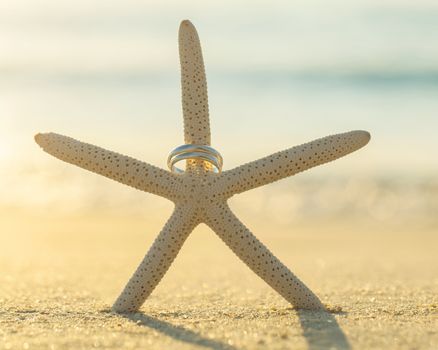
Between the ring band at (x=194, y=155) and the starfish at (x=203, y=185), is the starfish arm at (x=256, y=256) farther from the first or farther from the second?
the ring band at (x=194, y=155)

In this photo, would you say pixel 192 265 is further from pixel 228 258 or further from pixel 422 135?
pixel 422 135

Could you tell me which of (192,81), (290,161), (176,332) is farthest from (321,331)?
(192,81)

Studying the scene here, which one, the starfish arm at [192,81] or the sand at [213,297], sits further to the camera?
the starfish arm at [192,81]

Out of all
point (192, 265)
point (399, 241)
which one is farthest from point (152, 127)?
point (192, 265)

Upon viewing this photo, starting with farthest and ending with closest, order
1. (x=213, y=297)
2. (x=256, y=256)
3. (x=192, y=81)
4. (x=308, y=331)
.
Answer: (x=213, y=297)
(x=192, y=81)
(x=256, y=256)
(x=308, y=331)

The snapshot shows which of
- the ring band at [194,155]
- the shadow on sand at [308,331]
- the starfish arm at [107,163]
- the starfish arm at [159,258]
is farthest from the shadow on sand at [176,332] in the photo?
the ring band at [194,155]

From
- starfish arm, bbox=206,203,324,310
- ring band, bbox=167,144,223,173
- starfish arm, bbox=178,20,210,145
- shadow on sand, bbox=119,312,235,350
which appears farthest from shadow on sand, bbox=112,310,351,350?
starfish arm, bbox=178,20,210,145

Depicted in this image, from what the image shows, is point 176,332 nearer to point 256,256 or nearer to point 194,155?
point 256,256
